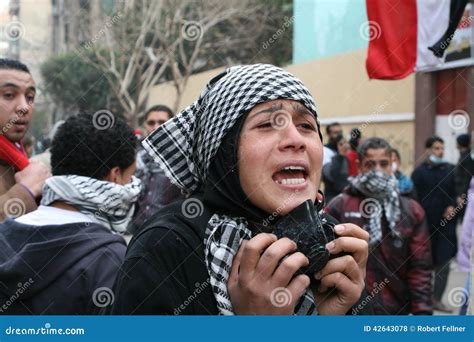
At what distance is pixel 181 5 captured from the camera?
1891 cm

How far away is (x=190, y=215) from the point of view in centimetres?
162

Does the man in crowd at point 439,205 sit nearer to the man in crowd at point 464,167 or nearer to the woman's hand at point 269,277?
the man in crowd at point 464,167

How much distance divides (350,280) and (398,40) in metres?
3.48

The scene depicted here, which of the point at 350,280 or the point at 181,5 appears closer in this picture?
the point at 350,280

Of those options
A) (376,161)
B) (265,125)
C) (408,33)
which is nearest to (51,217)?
(265,125)

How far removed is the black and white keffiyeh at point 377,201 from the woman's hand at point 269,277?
8.28 ft

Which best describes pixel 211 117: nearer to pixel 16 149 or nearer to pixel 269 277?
pixel 269 277

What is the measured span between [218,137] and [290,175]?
0.20 m

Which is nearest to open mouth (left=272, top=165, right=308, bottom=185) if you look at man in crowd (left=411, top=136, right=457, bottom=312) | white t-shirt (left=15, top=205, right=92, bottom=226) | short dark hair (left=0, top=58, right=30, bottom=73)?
white t-shirt (left=15, top=205, right=92, bottom=226)

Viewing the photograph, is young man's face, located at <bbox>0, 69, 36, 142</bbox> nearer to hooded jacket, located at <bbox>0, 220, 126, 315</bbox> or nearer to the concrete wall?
hooded jacket, located at <bbox>0, 220, 126, 315</bbox>

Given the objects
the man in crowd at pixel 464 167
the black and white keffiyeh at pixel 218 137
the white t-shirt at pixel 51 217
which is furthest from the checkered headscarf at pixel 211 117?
the man in crowd at pixel 464 167

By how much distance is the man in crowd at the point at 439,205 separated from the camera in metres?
→ 6.86
